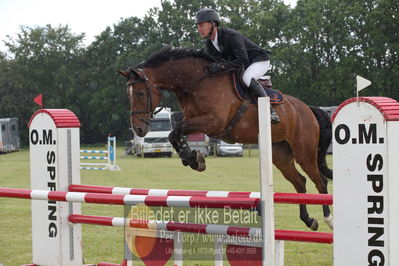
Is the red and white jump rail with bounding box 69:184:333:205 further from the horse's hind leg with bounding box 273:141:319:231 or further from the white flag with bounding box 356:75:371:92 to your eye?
the horse's hind leg with bounding box 273:141:319:231

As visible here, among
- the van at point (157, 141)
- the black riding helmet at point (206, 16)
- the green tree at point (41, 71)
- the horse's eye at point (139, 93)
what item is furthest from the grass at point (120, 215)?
the green tree at point (41, 71)

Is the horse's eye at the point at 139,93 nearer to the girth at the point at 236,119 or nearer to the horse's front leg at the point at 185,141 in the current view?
the horse's front leg at the point at 185,141

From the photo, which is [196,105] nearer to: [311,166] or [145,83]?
[145,83]

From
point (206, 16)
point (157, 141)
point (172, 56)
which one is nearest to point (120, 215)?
point (172, 56)

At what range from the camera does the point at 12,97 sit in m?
45.4

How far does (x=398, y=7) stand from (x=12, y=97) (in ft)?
92.5

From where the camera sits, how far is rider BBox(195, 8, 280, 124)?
15.6 feet

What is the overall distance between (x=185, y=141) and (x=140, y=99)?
1.63ft

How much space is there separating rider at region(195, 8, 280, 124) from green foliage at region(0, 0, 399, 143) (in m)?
28.2

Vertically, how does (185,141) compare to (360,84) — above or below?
below

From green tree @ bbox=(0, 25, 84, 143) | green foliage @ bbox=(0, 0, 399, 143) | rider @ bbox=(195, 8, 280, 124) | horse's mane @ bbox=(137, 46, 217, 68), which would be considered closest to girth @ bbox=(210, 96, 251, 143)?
rider @ bbox=(195, 8, 280, 124)

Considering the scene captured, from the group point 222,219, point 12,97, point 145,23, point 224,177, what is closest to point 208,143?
point 224,177

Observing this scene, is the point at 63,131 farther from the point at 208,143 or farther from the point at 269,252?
the point at 208,143

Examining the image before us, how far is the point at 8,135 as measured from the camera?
1421 inches
